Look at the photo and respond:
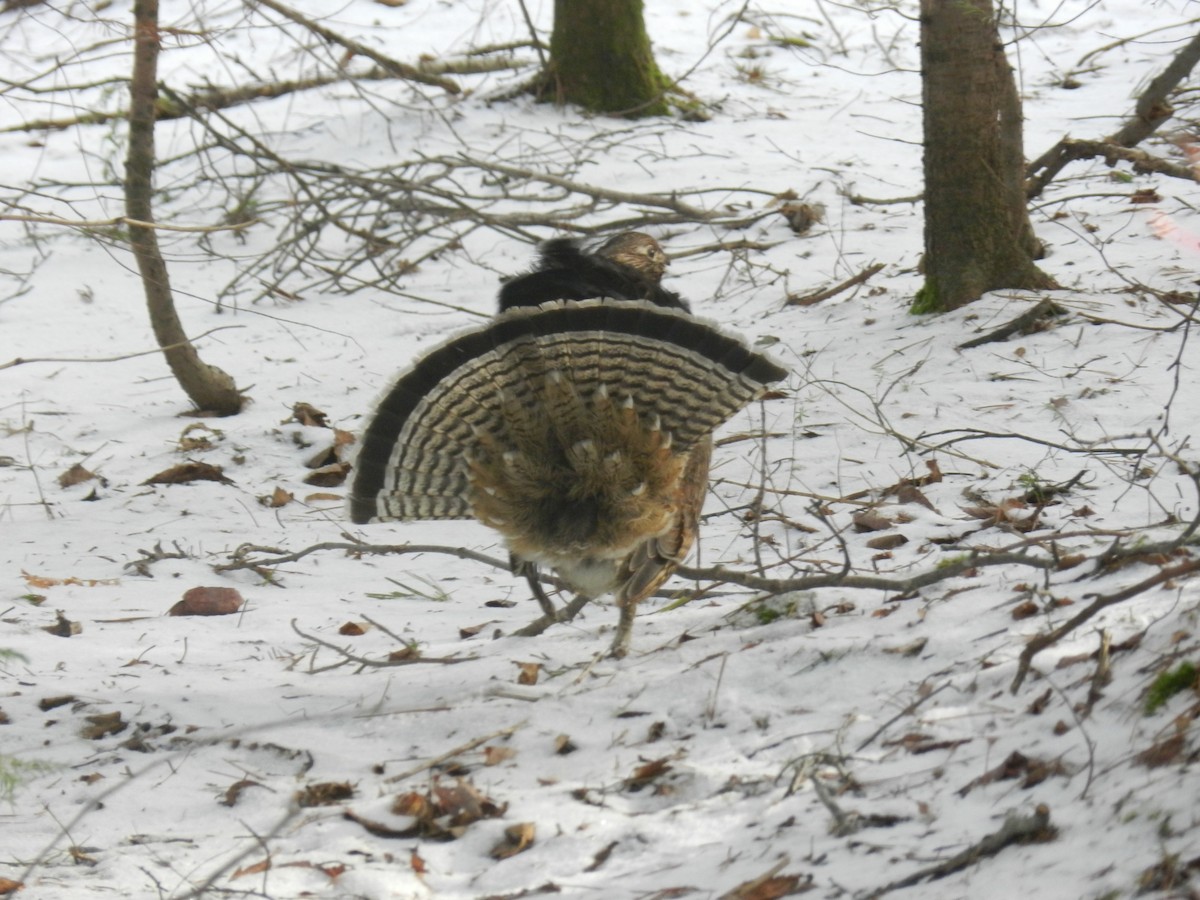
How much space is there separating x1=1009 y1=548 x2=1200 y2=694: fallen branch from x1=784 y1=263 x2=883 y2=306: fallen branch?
5.26 m

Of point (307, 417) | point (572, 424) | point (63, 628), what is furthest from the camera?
point (307, 417)

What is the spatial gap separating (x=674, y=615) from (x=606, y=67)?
818 centimetres

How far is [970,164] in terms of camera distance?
720 cm

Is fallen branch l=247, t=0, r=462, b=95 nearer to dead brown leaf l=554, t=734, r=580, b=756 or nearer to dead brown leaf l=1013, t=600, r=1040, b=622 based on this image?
dead brown leaf l=554, t=734, r=580, b=756

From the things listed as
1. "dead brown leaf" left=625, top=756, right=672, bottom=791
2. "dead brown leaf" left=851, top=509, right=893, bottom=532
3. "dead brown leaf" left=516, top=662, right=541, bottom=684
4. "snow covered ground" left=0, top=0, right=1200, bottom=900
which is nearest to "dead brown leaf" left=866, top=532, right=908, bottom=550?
"snow covered ground" left=0, top=0, right=1200, bottom=900

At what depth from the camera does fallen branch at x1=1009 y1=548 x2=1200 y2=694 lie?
3041 millimetres

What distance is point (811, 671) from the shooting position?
3.98m

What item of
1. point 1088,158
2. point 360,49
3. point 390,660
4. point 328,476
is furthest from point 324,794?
point 360,49

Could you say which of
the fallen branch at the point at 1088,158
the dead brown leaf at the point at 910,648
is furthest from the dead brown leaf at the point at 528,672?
the fallen branch at the point at 1088,158

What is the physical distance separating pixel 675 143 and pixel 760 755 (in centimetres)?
880

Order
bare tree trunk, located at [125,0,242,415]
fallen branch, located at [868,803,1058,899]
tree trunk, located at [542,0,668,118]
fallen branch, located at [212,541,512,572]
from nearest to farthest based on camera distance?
1. fallen branch, located at [868,803,1058,899]
2. fallen branch, located at [212,541,512,572]
3. bare tree trunk, located at [125,0,242,415]
4. tree trunk, located at [542,0,668,118]

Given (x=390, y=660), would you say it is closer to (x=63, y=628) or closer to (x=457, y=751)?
(x=457, y=751)

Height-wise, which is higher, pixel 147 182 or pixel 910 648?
pixel 147 182

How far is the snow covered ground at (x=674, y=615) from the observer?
303 cm
